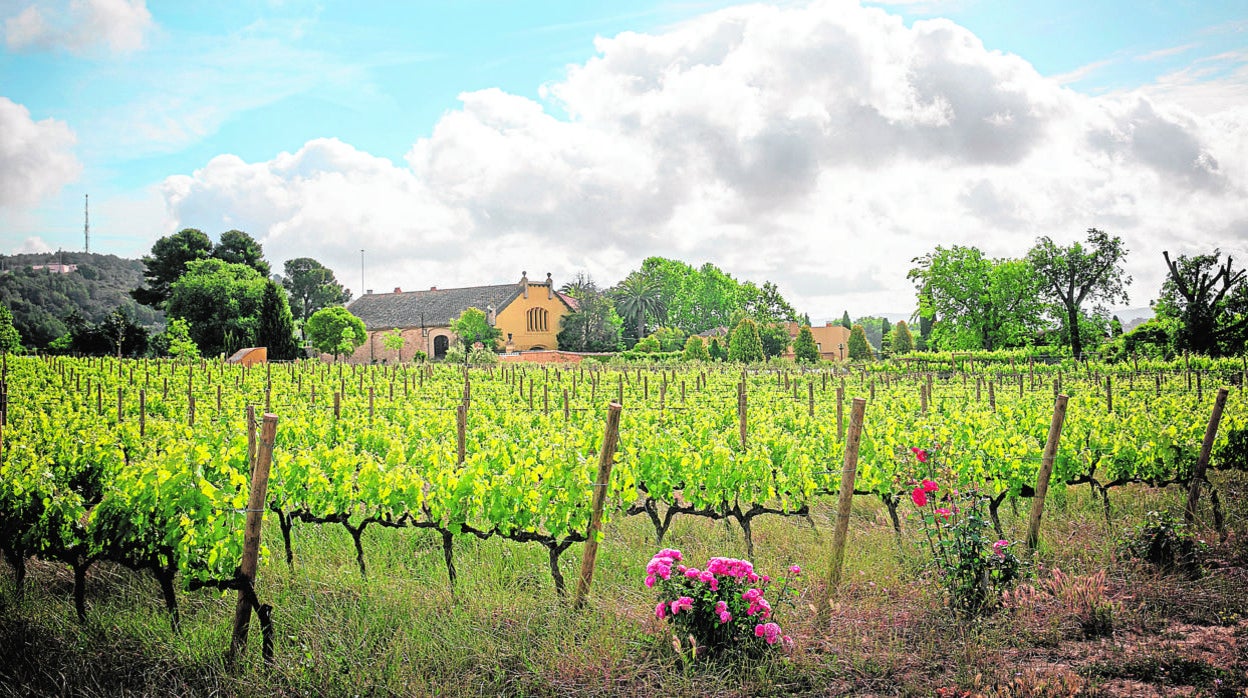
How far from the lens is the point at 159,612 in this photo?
17.7 feet

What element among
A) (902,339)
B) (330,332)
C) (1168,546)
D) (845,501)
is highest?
(330,332)

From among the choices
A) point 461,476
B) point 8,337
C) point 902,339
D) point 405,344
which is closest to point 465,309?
point 405,344

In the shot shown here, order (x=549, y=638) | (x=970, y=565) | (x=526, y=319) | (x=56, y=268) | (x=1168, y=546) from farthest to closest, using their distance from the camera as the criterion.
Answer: (x=56, y=268), (x=526, y=319), (x=1168, y=546), (x=970, y=565), (x=549, y=638)

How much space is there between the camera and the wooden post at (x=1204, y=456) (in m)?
7.16

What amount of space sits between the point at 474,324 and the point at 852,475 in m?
52.5

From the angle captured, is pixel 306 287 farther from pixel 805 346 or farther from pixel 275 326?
pixel 805 346

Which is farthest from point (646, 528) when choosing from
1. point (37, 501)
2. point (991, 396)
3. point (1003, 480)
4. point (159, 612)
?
point (991, 396)

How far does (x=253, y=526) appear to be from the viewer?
15.5 ft

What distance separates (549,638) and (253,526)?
1.93m

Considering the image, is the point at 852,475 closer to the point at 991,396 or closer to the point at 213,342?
the point at 991,396

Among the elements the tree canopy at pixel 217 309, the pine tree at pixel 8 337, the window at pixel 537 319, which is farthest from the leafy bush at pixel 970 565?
the window at pixel 537 319

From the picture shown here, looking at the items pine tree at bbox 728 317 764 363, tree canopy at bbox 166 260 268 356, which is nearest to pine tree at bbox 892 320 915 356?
pine tree at bbox 728 317 764 363

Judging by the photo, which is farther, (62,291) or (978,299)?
(62,291)

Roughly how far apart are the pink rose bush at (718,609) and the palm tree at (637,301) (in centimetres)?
6617
